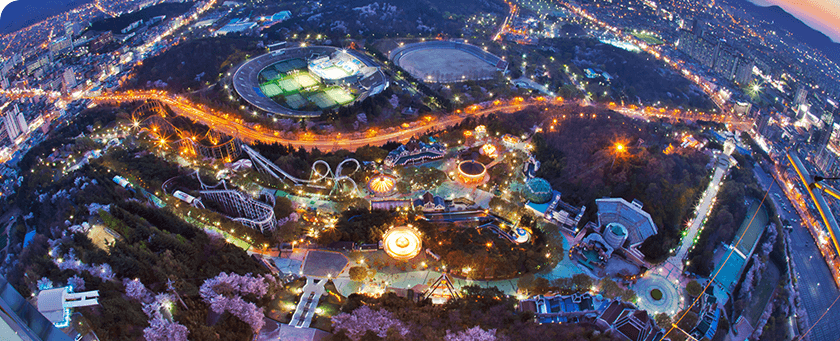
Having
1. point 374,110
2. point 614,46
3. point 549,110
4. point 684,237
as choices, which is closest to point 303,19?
point 374,110

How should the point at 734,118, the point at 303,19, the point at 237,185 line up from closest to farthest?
the point at 237,185, the point at 734,118, the point at 303,19

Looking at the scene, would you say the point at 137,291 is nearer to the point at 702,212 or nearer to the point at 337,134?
the point at 337,134

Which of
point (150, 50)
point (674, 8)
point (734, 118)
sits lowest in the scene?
point (150, 50)

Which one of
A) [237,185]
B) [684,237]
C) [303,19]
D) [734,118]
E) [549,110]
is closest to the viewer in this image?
[684,237]

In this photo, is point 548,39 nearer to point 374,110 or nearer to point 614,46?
point 614,46

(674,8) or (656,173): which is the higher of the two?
(674,8)

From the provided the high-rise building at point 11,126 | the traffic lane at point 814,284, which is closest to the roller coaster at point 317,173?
the high-rise building at point 11,126

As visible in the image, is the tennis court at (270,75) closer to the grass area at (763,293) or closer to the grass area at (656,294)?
the grass area at (656,294)

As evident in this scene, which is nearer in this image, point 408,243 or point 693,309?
point 693,309
